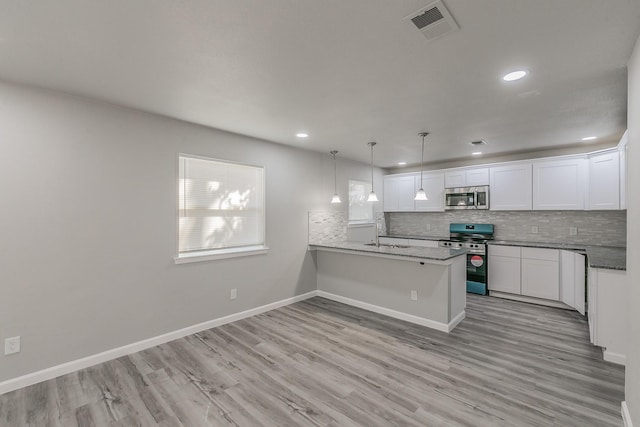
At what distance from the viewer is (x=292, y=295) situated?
15.1 ft

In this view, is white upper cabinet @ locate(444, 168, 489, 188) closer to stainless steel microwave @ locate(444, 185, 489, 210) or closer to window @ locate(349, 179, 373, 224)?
stainless steel microwave @ locate(444, 185, 489, 210)

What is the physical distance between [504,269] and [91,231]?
18.6 ft

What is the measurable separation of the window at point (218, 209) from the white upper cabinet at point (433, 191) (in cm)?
359

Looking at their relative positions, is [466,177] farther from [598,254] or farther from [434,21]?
[434,21]

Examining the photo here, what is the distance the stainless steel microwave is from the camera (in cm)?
525

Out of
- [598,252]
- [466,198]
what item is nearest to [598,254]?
[598,252]

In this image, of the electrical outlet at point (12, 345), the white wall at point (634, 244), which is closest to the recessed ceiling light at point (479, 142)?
the white wall at point (634, 244)

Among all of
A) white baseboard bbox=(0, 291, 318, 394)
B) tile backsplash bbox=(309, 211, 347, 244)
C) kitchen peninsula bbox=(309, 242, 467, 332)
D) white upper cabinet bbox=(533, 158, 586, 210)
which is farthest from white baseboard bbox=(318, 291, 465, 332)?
white upper cabinet bbox=(533, 158, 586, 210)

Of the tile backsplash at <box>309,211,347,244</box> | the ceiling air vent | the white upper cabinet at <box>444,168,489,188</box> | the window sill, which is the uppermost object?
the ceiling air vent

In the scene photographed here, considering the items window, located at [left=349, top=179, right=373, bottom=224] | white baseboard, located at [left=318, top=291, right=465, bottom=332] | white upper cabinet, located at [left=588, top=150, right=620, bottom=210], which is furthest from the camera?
window, located at [left=349, top=179, right=373, bottom=224]

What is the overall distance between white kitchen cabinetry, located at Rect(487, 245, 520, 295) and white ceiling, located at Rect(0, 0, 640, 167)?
2203mm

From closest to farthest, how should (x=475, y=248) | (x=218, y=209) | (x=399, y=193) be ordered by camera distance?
(x=218, y=209) → (x=475, y=248) → (x=399, y=193)

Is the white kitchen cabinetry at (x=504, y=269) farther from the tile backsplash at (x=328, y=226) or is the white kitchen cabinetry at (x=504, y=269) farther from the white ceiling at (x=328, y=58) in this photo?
the tile backsplash at (x=328, y=226)

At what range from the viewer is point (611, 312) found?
276cm
